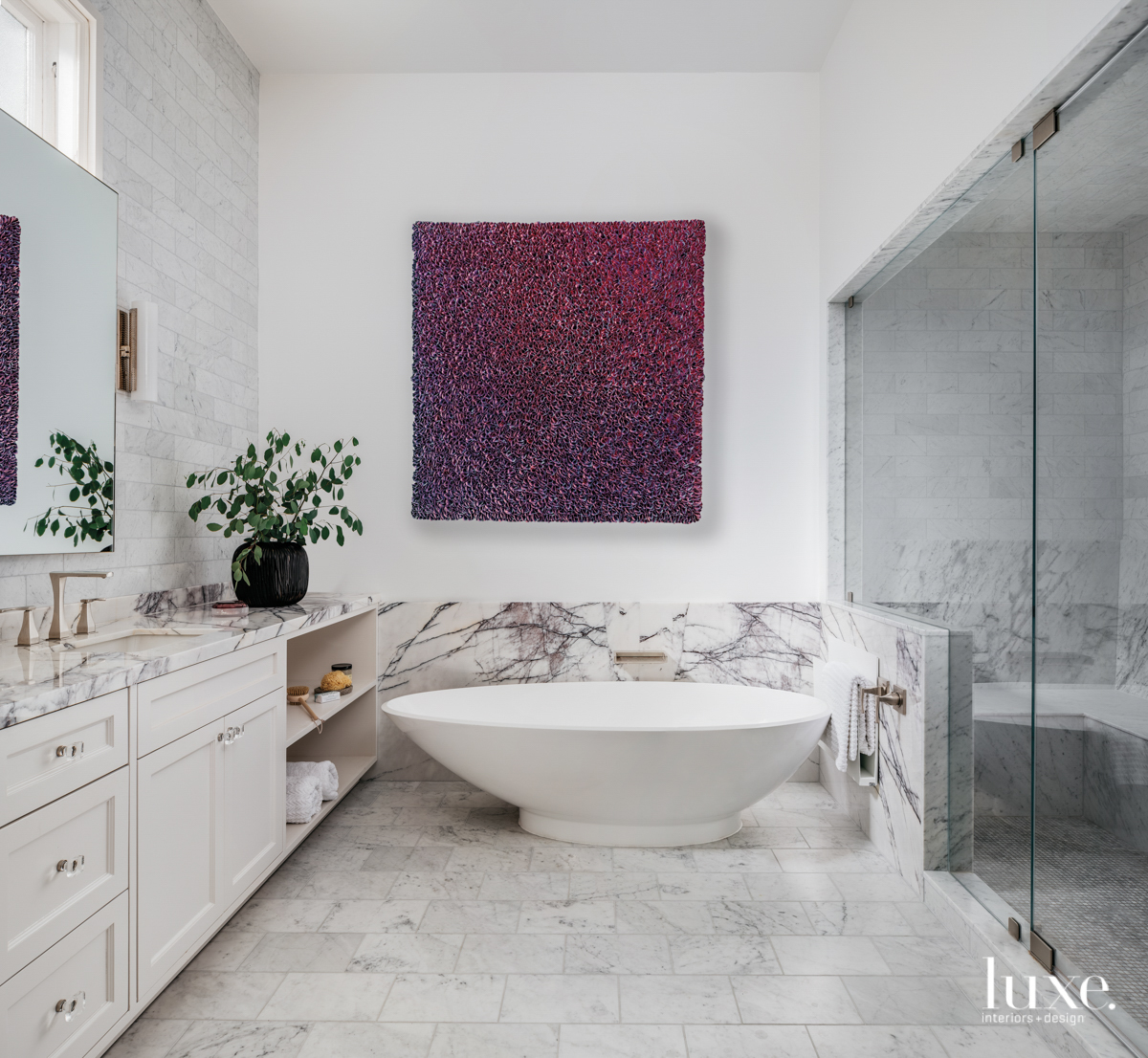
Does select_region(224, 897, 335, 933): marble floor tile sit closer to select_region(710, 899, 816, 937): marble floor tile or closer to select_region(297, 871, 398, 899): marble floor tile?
select_region(297, 871, 398, 899): marble floor tile

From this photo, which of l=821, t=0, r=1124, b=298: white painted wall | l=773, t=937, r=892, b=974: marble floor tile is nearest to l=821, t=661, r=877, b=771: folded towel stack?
l=773, t=937, r=892, b=974: marble floor tile

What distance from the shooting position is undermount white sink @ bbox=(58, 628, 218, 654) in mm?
1751

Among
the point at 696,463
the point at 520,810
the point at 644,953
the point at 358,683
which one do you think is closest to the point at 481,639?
the point at 358,683

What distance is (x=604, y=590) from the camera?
326 centimetres

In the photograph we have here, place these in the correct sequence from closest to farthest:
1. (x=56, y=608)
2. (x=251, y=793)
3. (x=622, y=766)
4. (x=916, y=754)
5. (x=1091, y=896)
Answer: (x=1091, y=896)
(x=56, y=608)
(x=251, y=793)
(x=916, y=754)
(x=622, y=766)

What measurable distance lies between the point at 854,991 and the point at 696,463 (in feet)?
6.29

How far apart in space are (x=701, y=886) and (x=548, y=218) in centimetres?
258

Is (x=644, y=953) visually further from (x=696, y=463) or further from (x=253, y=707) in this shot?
(x=696, y=463)

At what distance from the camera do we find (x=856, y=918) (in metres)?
2.11

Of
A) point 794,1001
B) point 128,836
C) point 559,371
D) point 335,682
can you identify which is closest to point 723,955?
point 794,1001

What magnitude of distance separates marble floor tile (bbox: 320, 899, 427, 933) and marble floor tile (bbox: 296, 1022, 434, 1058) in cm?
39

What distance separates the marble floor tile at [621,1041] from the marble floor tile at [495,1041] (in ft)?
0.10

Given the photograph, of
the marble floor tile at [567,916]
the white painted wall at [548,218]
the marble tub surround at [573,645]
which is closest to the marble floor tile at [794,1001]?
the marble floor tile at [567,916]

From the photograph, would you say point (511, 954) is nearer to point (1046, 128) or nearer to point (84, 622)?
point (84, 622)
